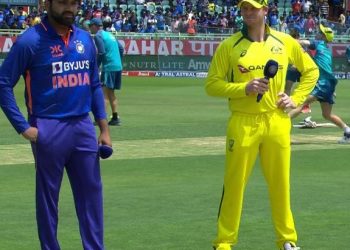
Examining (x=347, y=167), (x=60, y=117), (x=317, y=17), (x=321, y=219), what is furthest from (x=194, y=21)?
(x=60, y=117)

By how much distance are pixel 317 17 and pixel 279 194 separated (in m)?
45.5

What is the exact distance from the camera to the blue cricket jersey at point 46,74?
A: 698cm

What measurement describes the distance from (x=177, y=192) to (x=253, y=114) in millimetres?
3950

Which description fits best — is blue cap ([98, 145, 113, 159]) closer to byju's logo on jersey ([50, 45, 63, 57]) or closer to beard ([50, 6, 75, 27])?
byju's logo on jersey ([50, 45, 63, 57])

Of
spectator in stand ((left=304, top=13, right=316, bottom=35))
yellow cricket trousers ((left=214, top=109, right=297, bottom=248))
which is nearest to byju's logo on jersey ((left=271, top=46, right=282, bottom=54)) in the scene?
yellow cricket trousers ((left=214, top=109, right=297, bottom=248))

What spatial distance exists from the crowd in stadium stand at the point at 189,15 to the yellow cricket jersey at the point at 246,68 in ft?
112

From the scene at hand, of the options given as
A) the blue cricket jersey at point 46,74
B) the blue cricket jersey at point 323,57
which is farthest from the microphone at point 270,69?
the blue cricket jersey at point 323,57

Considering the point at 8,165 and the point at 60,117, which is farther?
the point at 8,165

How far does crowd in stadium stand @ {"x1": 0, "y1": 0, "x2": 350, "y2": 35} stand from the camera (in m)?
44.0

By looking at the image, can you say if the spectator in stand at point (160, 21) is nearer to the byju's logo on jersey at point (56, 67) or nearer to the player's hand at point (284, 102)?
the player's hand at point (284, 102)

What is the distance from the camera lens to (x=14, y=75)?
698 cm

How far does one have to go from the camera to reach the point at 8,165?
13930 millimetres

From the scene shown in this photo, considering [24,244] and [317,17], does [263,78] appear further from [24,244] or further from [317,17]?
[317,17]

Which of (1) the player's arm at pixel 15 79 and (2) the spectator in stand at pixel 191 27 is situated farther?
(2) the spectator in stand at pixel 191 27
